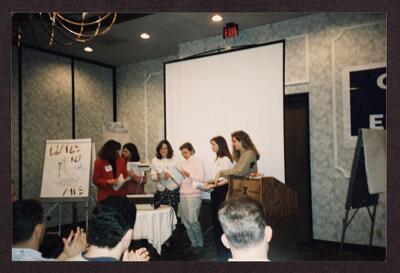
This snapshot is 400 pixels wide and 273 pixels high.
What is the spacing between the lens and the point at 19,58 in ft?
18.7

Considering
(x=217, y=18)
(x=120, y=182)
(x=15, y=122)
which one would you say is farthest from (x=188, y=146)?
(x=15, y=122)

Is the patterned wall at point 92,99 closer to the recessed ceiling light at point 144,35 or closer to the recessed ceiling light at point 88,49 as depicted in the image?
the recessed ceiling light at point 88,49

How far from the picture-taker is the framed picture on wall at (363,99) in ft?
14.6

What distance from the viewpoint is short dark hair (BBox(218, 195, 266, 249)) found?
1786mm

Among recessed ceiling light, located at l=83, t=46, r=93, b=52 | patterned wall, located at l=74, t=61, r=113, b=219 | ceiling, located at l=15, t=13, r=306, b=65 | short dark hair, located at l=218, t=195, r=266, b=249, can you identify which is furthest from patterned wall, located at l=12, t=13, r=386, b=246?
short dark hair, located at l=218, t=195, r=266, b=249

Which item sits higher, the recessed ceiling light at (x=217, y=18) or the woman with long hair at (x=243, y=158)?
the recessed ceiling light at (x=217, y=18)

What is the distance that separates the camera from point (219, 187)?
4.25 m

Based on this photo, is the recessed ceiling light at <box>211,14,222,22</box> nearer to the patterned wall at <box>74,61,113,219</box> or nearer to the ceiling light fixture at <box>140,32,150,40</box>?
the ceiling light fixture at <box>140,32,150,40</box>

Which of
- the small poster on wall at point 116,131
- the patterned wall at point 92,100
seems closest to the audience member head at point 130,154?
the small poster on wall at point 116,131

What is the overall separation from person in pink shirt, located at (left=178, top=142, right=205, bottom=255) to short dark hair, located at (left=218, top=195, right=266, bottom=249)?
8.61 ft

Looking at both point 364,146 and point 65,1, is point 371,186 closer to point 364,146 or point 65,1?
point 364,146

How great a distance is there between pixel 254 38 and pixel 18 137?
12.7ft

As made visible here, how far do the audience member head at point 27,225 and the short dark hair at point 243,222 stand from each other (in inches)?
41.3

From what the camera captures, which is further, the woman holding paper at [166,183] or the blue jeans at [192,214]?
the woman holding paper at [166,183]
